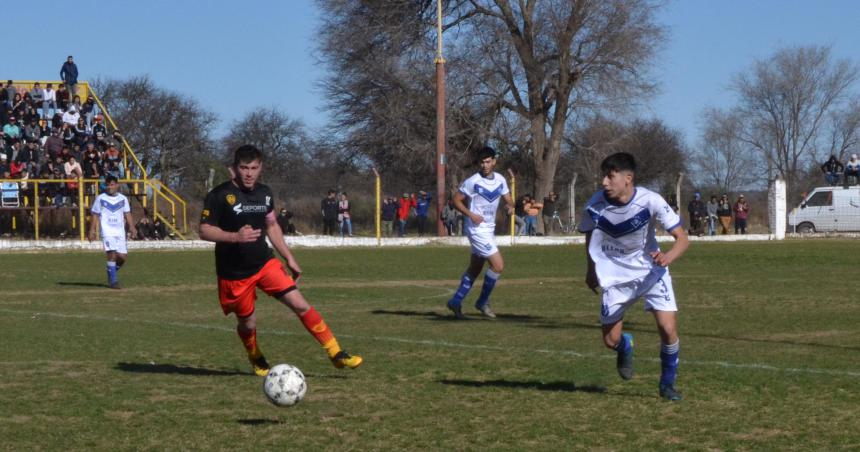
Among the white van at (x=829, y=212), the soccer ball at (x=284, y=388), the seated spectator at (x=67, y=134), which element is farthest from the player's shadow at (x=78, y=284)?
the white van at (x=829, y=212)

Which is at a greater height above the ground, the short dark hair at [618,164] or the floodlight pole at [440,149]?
the floodlight pole at [440,149]

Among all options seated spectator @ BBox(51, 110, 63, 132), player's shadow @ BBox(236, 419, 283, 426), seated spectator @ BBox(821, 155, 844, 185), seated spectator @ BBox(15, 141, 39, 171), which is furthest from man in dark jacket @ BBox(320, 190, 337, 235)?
player's shadow @ BBox(236, 419, 283, 426)

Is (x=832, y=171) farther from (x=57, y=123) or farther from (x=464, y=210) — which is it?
(x=464, y=210)

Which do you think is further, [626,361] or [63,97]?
[63,97]

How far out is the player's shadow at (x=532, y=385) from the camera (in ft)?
27.3

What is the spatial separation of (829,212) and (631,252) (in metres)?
35.6

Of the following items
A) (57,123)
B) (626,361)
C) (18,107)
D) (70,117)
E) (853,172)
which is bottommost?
(626,361)

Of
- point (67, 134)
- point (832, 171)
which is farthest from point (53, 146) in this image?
point (832, 171)

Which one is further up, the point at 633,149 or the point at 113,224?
the point at 633,149

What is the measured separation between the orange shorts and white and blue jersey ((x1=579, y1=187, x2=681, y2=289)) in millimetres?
2421

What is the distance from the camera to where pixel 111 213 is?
19.3 m

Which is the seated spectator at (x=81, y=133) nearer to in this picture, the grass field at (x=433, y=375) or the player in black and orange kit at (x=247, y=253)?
the grass field at (x=433, y=375)

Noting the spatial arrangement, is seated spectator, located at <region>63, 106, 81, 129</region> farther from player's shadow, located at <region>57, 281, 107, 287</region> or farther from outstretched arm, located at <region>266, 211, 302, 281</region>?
outstretched arm, located at <region>266, 211, 302, 281</region>

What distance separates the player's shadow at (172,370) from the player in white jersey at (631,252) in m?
3.03
